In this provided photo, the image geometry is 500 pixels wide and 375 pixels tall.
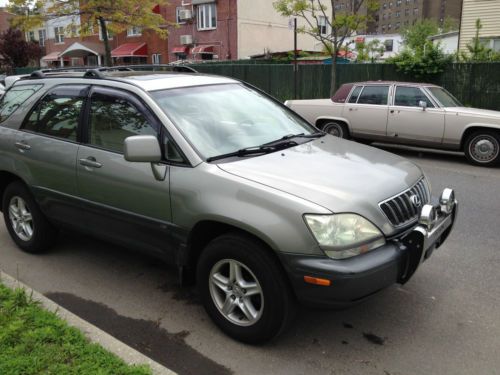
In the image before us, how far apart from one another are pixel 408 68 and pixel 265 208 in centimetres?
1435

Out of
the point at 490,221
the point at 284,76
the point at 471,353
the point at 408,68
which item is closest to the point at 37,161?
the point at 471,353

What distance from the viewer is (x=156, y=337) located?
341cm

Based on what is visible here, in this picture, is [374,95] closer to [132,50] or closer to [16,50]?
[132,50]

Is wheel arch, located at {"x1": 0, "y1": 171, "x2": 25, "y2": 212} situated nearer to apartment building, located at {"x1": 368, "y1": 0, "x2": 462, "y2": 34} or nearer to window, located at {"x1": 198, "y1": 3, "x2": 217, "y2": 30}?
window, located at {"x1": 198, "y1": 3, "x2": 217, "y2": 30}

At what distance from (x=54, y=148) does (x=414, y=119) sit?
786cm

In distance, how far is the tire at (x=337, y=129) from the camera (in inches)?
449

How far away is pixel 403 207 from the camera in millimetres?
3238

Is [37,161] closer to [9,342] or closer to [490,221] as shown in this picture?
[9,342]

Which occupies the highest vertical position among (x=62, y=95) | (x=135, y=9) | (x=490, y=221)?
(x=135, y=9)

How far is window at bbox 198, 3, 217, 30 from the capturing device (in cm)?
3381

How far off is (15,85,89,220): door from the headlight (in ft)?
7.51

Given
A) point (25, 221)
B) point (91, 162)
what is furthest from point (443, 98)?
point (25, 221)

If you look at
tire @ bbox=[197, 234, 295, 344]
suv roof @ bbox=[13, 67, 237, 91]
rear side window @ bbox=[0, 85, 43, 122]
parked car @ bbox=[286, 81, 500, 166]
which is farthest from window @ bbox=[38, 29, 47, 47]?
tire @ bbox=[197, 234, 295, 344]

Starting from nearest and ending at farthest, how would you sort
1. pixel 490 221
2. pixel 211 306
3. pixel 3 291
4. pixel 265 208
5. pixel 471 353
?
pixel 265 208 → pixel 471 353 → pixel 211 306 → pixel 3 291 → pixel 490 221
